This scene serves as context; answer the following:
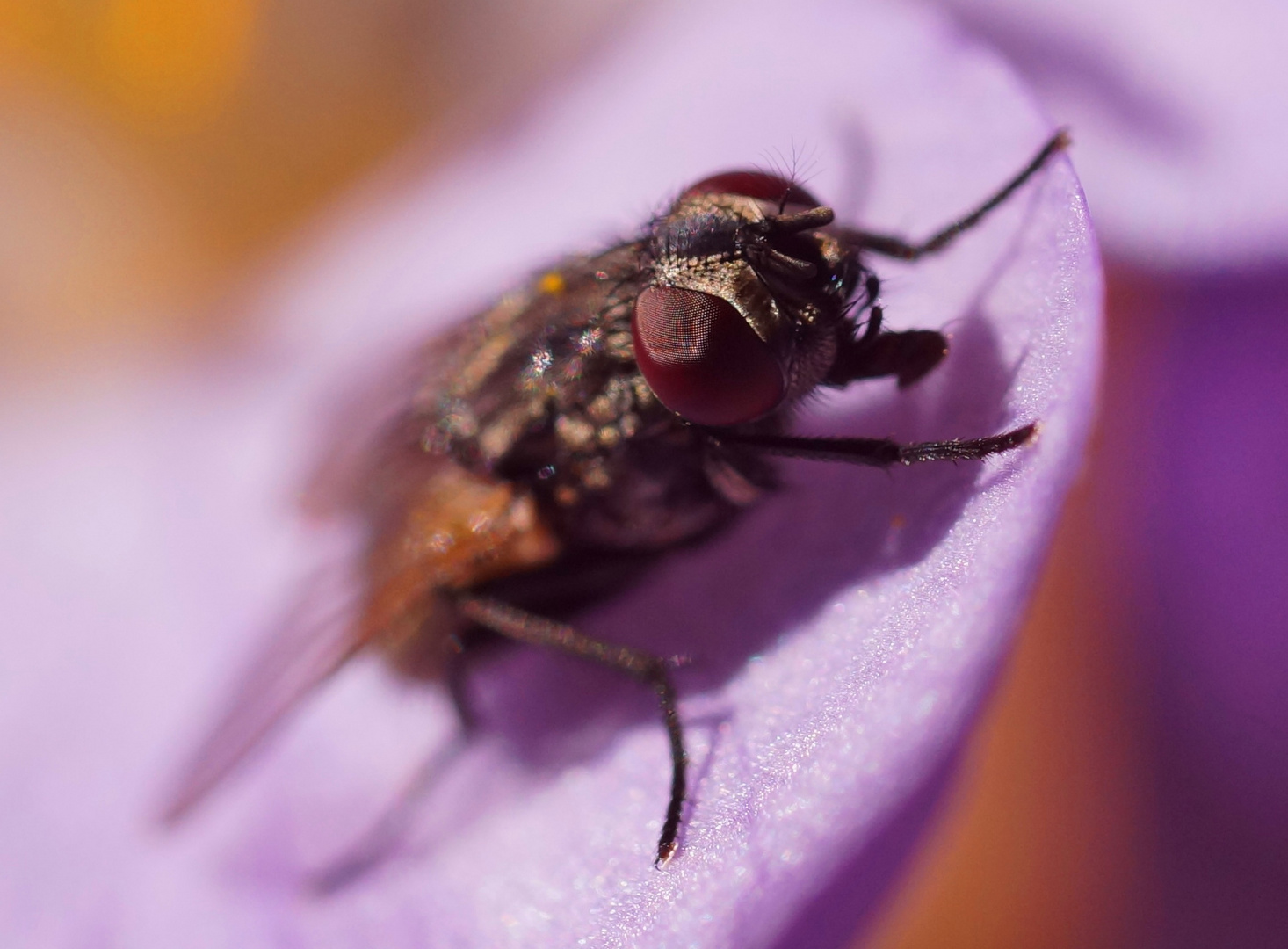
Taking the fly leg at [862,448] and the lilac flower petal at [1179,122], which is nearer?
the fly leg at [862,448]

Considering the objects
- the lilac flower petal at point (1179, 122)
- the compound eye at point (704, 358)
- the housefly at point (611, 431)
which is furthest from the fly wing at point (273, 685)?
the lilac flower petal at point (1179, 122)

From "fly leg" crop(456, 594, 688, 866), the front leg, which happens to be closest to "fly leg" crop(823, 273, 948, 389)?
the front leg

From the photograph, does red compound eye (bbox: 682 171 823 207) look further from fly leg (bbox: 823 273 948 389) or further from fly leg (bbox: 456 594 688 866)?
fly leg (bbox: 456 594 688 866)

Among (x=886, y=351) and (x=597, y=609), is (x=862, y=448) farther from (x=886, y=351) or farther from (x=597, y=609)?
(x=597, y=609)

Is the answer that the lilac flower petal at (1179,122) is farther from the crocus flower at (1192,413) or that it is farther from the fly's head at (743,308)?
the fly's head at (743,308)

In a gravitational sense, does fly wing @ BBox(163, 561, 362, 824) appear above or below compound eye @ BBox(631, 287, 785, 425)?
below

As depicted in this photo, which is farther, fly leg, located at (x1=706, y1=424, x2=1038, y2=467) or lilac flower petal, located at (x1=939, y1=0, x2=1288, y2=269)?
lilac flower petal, located at (x1=939, y1=0, x2=1288, y2=269)

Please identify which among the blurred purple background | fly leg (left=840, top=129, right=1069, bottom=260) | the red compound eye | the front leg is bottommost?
the blurred purple background

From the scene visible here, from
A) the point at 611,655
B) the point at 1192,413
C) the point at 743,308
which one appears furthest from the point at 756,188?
the point at 1192,413
